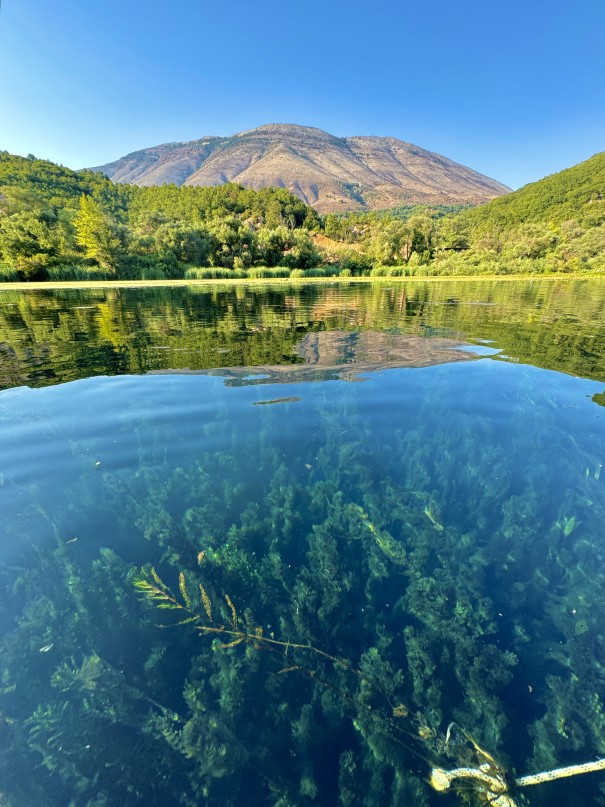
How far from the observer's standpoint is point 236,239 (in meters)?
79.4

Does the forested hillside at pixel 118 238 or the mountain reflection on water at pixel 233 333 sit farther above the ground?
the forested hillside at pixel 118 238

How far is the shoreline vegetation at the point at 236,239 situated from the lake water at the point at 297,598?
57.9 metres

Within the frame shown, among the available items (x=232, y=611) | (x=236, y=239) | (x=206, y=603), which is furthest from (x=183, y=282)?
(x=232, y=611)

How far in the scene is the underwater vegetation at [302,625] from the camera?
262 cm

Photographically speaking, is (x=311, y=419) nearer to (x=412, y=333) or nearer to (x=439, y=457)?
(x=439, y=457)

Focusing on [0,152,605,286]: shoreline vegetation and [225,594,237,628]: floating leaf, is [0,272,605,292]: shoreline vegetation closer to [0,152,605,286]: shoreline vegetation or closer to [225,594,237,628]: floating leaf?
[0,152,605,286]: shoreline vegetation

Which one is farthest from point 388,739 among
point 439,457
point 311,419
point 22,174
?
point 22,174

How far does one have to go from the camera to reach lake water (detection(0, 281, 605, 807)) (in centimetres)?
264

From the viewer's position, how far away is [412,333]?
1552cm

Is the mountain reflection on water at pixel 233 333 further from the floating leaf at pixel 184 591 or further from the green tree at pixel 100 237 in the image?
the green tree at pixel 100 237

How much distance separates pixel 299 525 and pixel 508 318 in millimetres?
19347

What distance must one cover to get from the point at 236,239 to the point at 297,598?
86.4 m

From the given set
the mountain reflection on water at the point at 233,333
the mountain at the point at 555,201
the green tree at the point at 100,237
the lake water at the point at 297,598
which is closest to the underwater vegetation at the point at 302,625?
the lake water at the point at 297,598

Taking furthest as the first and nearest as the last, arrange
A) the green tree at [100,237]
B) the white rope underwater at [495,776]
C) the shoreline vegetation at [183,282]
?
the green tree at [100,237] < the shoreline vegetation at [183,282] < the white rope underwater at [495,776]
